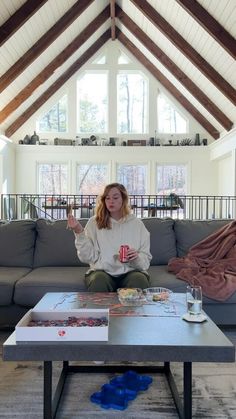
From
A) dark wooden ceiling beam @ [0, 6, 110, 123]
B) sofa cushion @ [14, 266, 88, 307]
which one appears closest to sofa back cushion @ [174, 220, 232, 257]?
sofa cushion @ [14, 266, 88, 307]

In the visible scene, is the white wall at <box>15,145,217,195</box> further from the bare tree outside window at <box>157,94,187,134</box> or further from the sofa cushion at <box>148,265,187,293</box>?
→ the sofa cushion at <box>148,265,187,293</box>

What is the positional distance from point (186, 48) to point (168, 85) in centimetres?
304

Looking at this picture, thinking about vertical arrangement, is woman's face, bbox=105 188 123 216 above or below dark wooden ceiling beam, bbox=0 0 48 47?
below

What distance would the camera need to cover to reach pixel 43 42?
6816 millimetres

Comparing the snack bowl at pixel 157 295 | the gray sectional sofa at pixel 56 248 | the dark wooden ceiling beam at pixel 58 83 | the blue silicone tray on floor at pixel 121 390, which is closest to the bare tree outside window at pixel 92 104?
the dark wooden ceiling beam at pixel 58 83

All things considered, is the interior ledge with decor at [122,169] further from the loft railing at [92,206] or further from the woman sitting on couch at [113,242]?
the woman sitting on couch at [113,242]

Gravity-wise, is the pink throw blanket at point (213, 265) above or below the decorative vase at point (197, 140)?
below

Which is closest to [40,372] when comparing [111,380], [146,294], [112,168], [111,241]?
[111,380]

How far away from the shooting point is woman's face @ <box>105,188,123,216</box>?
2621mm

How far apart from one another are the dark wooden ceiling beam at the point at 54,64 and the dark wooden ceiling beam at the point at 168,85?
1547mm

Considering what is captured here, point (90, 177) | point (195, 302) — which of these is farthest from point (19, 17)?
point (195, 302)

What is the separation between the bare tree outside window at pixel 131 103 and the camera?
34.0 feet

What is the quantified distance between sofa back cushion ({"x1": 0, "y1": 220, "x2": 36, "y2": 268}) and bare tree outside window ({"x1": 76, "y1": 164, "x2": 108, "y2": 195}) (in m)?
7.03

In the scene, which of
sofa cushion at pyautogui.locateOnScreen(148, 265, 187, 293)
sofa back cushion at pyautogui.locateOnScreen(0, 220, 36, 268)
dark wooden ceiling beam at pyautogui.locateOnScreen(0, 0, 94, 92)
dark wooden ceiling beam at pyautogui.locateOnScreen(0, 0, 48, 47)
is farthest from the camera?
dark wooden ceiling beam at pyautogui.locateOnScreen(0, 0, 94, 92)
